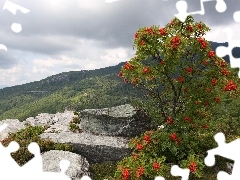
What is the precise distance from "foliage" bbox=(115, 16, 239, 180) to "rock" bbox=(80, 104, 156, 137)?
736 centimetres

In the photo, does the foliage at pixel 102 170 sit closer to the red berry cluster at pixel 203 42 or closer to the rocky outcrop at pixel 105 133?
the rocky outcrop at pixel 105 133

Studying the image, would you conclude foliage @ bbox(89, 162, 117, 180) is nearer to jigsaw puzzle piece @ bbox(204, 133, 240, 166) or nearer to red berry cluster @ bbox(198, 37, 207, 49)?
red berry cluster @ bbox(198, 37, 207, 49)

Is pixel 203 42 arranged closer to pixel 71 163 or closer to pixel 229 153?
pixel 229 153

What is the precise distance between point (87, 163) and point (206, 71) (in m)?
11.4

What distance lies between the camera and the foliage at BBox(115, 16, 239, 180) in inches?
663

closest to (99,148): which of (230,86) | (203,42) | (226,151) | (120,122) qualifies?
(120,122)

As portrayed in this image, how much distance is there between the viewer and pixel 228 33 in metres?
10.1

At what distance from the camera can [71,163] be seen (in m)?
22.4

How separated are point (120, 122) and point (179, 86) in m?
9.65

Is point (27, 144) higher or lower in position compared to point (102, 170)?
higher

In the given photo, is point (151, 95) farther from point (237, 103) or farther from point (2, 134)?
point (237, 103)

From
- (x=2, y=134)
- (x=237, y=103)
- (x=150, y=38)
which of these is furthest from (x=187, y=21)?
(x=237, y=103)

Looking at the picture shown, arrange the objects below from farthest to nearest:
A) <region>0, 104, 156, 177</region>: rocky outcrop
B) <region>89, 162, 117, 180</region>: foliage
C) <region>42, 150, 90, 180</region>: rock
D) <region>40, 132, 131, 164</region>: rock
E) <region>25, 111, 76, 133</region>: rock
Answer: <region>25, 111, 76, 133</region>: rock, <region>0, 104, 156, 177</region>: rocky outcrop, <region>40, 132, 131, 164</region>: rock, <region>89, 162, 117, 180</region>: foliage, <region>42, 150, 90, 180</region>: rock

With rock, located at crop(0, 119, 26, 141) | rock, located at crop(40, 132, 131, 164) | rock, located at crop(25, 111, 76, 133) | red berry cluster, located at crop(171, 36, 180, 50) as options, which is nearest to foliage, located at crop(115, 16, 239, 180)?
red berry cluster, located at crop(171, 36, 180, 50)
